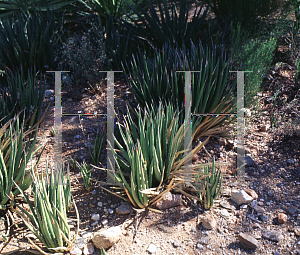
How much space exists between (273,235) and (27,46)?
3825mm

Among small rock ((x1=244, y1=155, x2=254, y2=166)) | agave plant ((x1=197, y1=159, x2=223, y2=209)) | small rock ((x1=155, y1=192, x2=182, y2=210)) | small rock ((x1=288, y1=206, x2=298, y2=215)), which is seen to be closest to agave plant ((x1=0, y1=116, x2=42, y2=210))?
small rock ((x1=155, y1=192, x2=182, y2=210))

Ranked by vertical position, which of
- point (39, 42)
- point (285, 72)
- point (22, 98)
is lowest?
point (22, 98)

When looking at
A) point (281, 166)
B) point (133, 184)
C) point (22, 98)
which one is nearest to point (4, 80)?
point (22, 98)

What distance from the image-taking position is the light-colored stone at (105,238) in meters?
2.37

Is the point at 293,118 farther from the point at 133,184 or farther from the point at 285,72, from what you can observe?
the point at 133,184

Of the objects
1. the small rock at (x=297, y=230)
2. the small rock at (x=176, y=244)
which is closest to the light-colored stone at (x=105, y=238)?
the small rock at (x=176, y=244)

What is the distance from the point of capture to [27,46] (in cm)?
461

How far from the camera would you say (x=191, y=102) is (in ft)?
11.2

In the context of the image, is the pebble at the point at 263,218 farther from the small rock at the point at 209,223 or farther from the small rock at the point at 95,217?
the small rock at the point at 95,217

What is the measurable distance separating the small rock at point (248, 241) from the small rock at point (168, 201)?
0.54m

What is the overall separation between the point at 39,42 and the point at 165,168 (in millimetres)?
3045

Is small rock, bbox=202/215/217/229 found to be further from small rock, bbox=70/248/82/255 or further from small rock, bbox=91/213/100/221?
small rock, bbox=70/248/82/255

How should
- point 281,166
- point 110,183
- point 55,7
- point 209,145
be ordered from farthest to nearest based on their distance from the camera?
point 55,7, point 209,145, point 281,166, point 110,183

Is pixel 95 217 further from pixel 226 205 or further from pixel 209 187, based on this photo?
pixel 226 205
